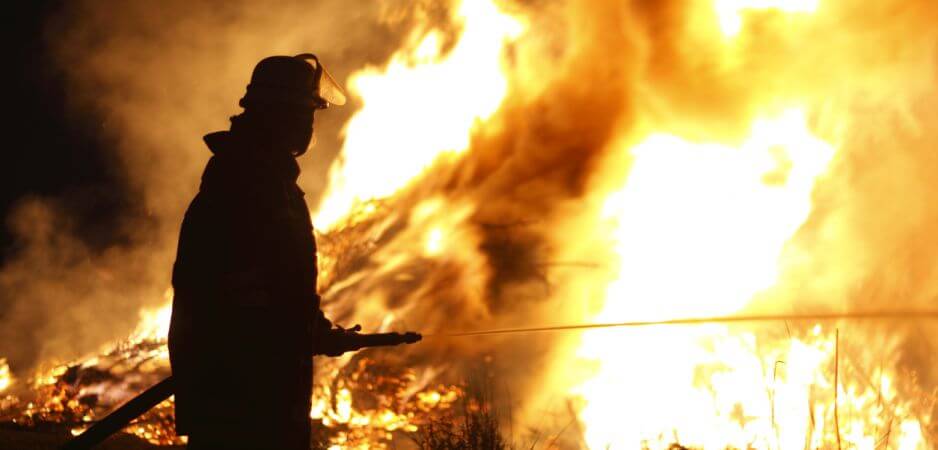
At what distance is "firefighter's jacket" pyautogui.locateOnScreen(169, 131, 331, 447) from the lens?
3043mm

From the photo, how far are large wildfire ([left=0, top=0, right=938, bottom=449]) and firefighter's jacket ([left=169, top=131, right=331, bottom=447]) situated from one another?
355 centimetres

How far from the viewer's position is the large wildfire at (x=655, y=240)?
248 inches

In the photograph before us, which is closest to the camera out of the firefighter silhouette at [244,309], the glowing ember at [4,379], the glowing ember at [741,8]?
the firefighter silhouette at [244,309]

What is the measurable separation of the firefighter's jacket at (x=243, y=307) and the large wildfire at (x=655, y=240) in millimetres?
3552

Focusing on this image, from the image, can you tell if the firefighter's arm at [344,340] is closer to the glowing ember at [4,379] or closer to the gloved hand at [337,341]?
the gloved hand at [337,341]

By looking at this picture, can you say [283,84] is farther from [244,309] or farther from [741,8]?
[741,8]

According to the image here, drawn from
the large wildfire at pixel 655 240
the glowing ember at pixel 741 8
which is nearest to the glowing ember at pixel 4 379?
the large wildfire at pixel 655 240

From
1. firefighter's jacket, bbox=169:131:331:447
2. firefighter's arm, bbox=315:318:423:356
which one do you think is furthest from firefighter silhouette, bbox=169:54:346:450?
firefighter's arm, bbox=315:318:423:356

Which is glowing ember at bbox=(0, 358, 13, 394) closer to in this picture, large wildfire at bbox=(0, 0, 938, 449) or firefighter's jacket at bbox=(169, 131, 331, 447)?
large wildfire at bbox=(0, 0, 938, 449)

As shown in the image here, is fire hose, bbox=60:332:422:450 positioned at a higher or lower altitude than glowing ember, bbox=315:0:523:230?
lower

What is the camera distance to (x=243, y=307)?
301 centimetres

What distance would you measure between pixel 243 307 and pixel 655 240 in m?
4.66

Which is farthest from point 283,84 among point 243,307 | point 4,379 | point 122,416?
point 4,379

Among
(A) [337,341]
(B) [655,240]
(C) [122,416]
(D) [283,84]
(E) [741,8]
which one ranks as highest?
(E) [741,8]
